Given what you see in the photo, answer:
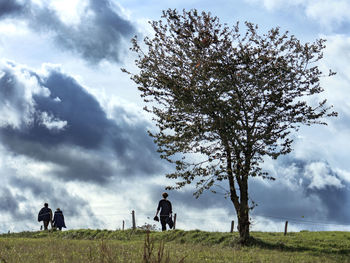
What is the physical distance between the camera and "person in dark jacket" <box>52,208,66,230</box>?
33.9 meters

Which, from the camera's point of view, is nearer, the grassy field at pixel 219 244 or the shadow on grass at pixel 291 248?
the grassy field at pixel 219 244

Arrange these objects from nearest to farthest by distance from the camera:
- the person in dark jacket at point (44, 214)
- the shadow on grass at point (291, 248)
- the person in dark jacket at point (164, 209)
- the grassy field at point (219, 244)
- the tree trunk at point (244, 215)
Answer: the grassy field at point (219, 244) < the shadow on grass at point (291, 248) < the tree trunk at point (244, 215) < the person in dark jacket at point (164, 209) < the person in dark jacket at point (44, 214)

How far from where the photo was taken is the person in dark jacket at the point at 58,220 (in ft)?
111

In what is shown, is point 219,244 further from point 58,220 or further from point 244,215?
point 58,220

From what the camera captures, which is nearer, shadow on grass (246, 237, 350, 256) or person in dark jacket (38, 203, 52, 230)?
shadow on grass (246, 237, 350, 256)

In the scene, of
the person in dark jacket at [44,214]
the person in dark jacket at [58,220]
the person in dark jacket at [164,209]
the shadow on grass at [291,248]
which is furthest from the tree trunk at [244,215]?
the person in dark jacket at [44,214]

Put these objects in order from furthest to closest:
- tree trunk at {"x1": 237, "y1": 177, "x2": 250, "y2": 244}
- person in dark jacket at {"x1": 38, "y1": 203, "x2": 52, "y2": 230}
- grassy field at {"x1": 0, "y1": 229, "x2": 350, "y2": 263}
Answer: person in dark jacket at {"x1": 38, "y1": 203, "x2": 52, "y2": 230}, tree trunk at {"x1": 237, "y1": 177, "x2": 250, "y2": 244}, grassy field at {"x1": 0, "y1": 229, "x2": 350, "y2": 263}

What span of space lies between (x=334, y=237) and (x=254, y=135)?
34.3ft

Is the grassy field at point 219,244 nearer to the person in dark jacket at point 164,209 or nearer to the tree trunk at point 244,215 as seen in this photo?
the tree trunk at point 244,215

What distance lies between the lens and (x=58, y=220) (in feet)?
111

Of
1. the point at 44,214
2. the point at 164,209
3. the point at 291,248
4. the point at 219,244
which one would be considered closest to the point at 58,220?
the point at 44,214

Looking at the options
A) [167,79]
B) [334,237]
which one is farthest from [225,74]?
[334,237]

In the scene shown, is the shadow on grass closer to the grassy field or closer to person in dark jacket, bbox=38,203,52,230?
the grassy field

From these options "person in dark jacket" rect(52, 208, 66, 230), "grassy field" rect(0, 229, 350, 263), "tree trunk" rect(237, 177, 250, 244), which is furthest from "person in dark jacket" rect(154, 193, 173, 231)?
"person in dark jacket" rect(52, 208, 66, 230)
